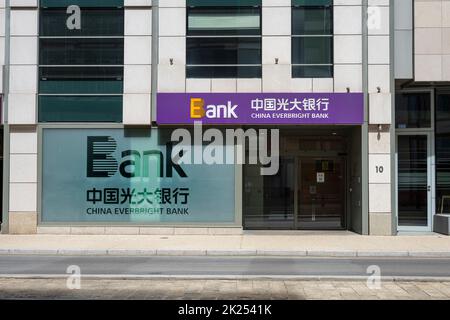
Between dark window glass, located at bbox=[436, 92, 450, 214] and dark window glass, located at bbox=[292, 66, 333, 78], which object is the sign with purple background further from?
dark window glass, located at bbox=[436, 92, 450, 214]

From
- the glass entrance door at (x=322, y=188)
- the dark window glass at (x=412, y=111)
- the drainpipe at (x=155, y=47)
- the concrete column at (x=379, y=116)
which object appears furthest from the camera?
the glass entrance door at (x=322, y=188)

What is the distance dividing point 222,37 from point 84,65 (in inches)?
180

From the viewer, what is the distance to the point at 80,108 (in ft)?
56.7

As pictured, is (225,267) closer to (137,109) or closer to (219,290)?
(219,290)

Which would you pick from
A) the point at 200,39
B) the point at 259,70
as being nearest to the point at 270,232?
the point at 259,70

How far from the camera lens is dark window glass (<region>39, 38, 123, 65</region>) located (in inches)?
682

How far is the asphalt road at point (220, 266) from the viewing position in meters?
10.2

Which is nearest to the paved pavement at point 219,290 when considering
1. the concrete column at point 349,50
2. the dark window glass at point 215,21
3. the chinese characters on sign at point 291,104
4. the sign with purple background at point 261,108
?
the sign with purple background at point 261,108

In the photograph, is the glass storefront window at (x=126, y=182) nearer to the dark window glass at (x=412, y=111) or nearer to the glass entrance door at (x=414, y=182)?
the glass entrance door at (x=414, y=182)

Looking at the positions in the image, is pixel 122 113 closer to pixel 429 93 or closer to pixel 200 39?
pixel 200 39

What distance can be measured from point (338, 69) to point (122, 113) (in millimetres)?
7023

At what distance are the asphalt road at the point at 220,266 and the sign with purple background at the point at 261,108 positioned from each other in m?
5.39

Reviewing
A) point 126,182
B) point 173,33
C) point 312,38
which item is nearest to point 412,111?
point 312,38

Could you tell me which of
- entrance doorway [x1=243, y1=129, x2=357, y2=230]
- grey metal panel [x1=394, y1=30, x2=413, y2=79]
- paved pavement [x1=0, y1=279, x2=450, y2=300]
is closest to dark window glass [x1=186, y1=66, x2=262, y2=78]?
entrance doorway [x1=243, y1=129, x2=357, y2=230]
